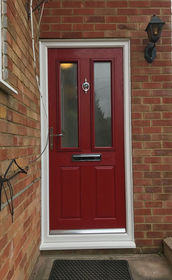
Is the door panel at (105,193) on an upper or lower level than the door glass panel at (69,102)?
lower

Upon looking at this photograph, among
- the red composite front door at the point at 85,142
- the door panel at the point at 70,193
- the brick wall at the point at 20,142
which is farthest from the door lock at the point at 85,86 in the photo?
the door panel at the point at 70,193

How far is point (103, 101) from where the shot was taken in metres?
2.75

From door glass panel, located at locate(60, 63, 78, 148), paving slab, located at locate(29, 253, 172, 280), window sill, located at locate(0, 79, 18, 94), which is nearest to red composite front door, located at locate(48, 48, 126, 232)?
door glass panel, located at locate(60, 63, 78, 148)

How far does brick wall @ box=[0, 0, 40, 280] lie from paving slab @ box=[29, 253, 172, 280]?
117mm

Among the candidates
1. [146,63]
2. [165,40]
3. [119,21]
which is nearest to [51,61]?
[119,21]

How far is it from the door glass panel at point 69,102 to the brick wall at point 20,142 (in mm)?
327

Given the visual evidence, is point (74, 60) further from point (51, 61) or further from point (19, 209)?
point (19, 209)

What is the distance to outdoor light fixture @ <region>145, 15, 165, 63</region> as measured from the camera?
7.88 feet

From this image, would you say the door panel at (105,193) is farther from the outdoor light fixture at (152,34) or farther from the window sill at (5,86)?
the window sill at (5,86)

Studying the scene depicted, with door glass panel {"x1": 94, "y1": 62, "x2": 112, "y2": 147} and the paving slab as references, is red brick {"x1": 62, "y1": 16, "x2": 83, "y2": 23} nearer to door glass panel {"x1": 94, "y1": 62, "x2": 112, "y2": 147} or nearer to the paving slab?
door glass panel {"x1": 94, "y1": 62, "x2": 112, "y2": 147}

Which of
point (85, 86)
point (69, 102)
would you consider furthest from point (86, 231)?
point (85, 86)

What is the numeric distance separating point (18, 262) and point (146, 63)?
2385 mm

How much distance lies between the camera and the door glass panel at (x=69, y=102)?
272 centimetres

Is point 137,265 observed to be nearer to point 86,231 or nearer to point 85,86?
point 86,231
